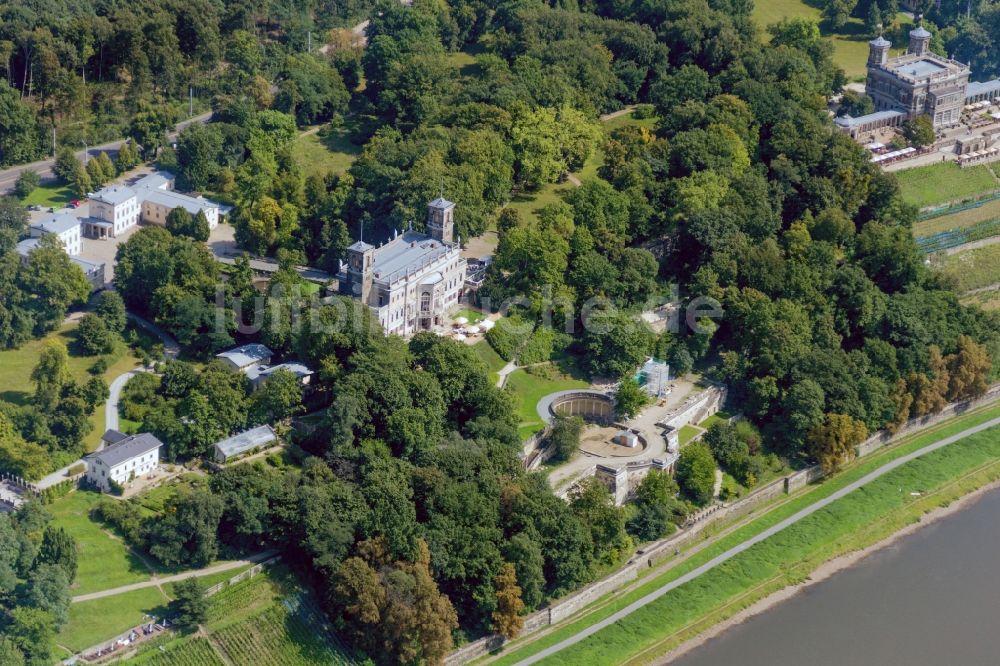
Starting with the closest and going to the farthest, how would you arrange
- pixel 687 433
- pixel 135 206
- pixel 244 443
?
1. pixel 244 443
2. pixel 687 433
3. pixel 135 206

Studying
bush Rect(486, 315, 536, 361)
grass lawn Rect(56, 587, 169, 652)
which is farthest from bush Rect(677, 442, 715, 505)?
grass lawn Rect(56, 587, 169, 652)

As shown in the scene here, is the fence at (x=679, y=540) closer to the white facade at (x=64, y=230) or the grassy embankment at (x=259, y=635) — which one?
the grassy embankment at (x=259, y=635)

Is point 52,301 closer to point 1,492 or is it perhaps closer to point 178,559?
point 1,492

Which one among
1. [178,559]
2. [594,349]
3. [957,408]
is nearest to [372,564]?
[178,559]

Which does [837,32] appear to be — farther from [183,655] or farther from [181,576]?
[183,655]

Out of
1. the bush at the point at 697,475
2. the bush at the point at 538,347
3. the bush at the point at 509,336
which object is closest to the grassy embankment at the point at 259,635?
the bush at the point at 509,336

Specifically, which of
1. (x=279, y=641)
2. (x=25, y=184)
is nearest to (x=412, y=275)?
(x=279, y=641)

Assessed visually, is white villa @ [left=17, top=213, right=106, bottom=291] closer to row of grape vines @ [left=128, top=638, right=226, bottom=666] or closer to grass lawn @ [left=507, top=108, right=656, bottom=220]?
grass lawn @ [left=507, top=108, right=656, bottom=220]
